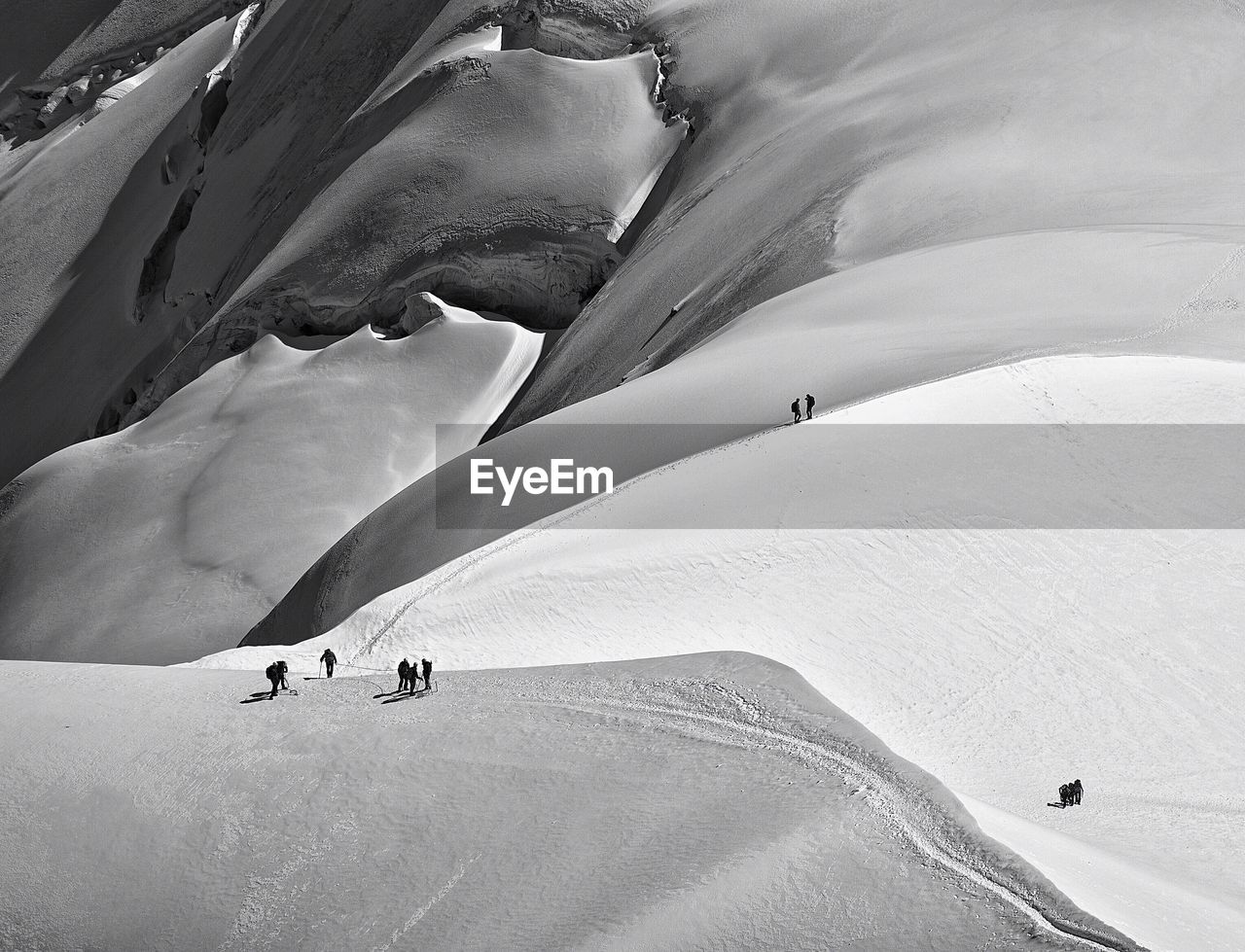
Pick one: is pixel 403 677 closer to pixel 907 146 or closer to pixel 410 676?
pixel 410 676

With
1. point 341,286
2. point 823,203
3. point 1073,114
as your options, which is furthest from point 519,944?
point 341,286

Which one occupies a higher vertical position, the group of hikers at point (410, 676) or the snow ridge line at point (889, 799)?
the group of hikers at point (410, 676)

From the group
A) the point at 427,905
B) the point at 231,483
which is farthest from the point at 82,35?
the point at 427,905

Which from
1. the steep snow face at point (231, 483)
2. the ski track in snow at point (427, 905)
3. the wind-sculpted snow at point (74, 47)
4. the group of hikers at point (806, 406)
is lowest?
the ski track in snow at point (427, 905)

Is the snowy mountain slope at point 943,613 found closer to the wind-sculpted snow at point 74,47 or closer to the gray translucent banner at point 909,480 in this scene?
the gray translucent banner at point 909,480

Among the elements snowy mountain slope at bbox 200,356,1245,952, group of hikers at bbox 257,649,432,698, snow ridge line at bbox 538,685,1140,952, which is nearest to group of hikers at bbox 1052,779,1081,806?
snowy mountain slope at bbox 200,356,1245,952

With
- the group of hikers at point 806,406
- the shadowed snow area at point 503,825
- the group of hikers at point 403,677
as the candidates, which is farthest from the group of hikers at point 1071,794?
the group of hikers at point 806,406
